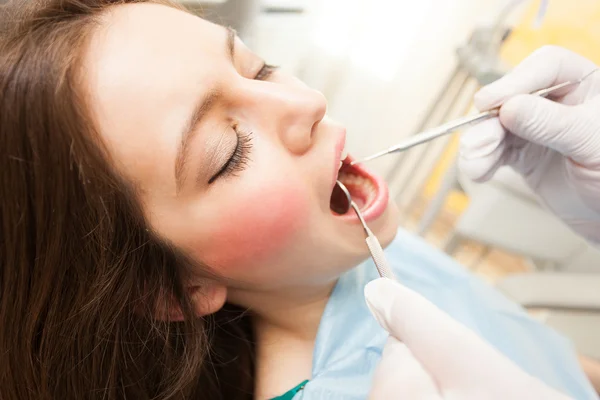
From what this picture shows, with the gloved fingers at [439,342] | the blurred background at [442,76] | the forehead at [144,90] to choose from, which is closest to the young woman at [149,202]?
the forehead at [144,90]

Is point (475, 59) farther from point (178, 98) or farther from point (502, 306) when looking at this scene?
point (178, 98)

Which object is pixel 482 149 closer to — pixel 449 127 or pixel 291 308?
pixel 449 127

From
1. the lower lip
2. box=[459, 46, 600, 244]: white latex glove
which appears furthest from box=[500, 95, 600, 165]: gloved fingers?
the lower lip

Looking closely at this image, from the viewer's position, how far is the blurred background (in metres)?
1.30

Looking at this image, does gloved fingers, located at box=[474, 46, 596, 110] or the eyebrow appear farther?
gloved fingers, located at box=[474, 46, 596, 110]

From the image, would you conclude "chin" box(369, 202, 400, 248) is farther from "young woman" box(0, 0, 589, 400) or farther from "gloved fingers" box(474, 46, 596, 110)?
"gloved fingers" box(474, 46, 596, 110)

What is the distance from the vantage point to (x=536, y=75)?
837 millimetres

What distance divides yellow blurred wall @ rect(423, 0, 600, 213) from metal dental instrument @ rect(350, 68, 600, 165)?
2.36 feet

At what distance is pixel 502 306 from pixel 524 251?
16.7 inches

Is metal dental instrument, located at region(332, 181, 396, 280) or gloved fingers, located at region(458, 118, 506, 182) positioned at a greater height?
gloved fingers, located at region(458, 118, 506, 182)

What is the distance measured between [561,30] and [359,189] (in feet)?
3.80

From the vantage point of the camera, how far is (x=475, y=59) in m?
1.34

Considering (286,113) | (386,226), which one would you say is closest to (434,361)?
(386,226)

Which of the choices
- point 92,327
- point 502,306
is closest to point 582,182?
point 502,306
